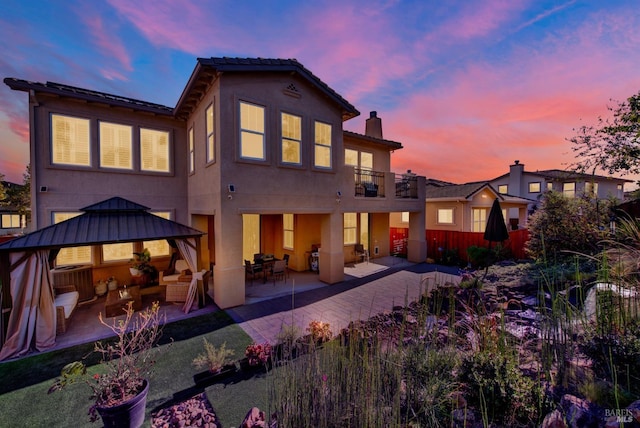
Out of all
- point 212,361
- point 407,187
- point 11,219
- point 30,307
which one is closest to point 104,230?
point 30,307

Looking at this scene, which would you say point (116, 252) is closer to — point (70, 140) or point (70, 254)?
point (70, 254)

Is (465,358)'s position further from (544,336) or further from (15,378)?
(15,378)

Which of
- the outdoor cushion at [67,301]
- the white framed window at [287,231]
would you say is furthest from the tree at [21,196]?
the white framed window at [287,231]

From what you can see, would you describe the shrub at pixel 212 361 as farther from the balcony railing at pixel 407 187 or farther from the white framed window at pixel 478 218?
the white framed window at pixel 478 218

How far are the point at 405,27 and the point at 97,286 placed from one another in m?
14.4

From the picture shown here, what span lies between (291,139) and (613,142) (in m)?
14.3

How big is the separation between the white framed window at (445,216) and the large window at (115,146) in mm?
18981

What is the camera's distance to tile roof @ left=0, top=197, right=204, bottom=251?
642 cm

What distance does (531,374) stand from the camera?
375cm

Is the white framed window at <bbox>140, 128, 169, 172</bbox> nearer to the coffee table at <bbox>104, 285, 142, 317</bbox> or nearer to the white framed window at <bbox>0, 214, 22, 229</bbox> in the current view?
the coffee table at <bbox>104, 285, 142, 317</bbox>

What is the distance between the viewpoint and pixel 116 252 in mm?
10086

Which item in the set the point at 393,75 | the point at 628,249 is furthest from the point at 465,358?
the point at 393,75

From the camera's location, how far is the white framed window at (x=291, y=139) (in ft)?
31.7

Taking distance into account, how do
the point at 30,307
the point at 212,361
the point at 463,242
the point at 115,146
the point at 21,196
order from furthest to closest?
the point at 21,196 < the point at 463,242 < the point at 115,146 < the point at 30,307 < the point at 212,361
